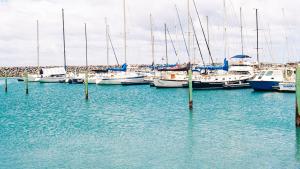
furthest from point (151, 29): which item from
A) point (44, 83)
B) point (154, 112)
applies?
point (154, 112)

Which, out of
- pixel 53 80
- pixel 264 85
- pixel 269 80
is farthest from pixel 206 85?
pixel 53 80

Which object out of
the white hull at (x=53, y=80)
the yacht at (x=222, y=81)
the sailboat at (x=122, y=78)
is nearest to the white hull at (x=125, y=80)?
the sailboat at (x=122, y=78)

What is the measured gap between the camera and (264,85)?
60344 millimetres

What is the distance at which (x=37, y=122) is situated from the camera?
134ft

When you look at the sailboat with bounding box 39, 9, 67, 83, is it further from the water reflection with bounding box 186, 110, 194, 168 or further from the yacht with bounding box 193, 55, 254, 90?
the water reflection with bounding box 186, 110, 194, 168

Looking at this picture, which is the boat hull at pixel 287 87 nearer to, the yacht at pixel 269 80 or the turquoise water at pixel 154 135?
the yacht at pixel 269 80

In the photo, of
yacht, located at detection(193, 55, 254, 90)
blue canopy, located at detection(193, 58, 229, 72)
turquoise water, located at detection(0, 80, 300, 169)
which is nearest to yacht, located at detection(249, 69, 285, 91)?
turquoise water, located at detection(0, 80, 300, 169)

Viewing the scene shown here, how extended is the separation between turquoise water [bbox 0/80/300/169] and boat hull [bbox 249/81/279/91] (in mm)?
4567

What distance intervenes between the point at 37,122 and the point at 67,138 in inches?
394

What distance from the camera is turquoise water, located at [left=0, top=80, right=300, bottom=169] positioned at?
24.6 metres

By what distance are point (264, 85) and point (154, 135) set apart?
31606 mm

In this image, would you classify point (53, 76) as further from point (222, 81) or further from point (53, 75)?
point (222, 81)

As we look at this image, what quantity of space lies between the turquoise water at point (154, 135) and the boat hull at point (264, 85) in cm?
457

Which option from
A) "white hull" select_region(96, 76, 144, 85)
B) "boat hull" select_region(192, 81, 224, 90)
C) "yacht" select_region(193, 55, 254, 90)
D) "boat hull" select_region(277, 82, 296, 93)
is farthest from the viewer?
"white hull" select_region(96, 76, 144, 85)
